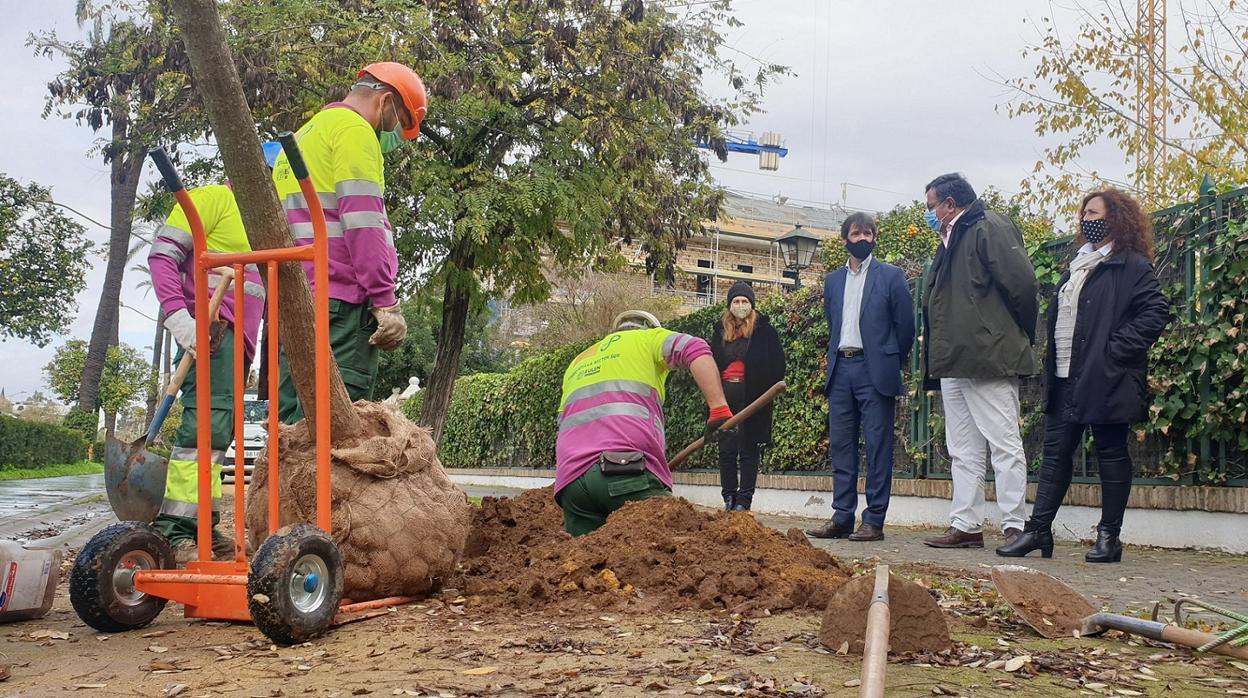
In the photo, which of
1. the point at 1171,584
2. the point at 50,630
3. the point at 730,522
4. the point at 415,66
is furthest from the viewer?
the point at 415,66

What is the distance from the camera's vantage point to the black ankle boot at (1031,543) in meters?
6.02

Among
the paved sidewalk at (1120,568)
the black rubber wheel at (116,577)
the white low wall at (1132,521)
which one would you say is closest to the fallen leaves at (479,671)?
the black rubber wheel at (116,577)

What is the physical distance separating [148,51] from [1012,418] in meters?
9.84

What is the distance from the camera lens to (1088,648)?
3393 mm

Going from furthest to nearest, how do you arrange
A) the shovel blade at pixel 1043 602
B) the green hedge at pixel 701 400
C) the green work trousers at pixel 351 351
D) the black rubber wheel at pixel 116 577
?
the green hedge at pixel 701 400 < the green work trousers at pixel 351 351 < the black rubber wheel at pixel 116 577 < the shovel blade at pixel 1043 602

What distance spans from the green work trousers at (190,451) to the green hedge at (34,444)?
19.5 meters

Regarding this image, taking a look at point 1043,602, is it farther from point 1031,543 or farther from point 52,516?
point 52,516

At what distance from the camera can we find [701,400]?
13.0 meters

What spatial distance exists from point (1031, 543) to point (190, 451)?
455 cm

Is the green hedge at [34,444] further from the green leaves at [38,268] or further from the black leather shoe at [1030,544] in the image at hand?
the black leather shoe at [1030,544]

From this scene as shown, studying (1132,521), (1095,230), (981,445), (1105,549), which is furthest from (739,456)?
(1095,230)

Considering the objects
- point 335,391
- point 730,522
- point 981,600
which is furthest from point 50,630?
point 981,600

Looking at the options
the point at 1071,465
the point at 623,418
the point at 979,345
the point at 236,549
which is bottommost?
the point at 236,549

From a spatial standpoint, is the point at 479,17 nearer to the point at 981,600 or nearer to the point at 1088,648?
the point at 981,600
